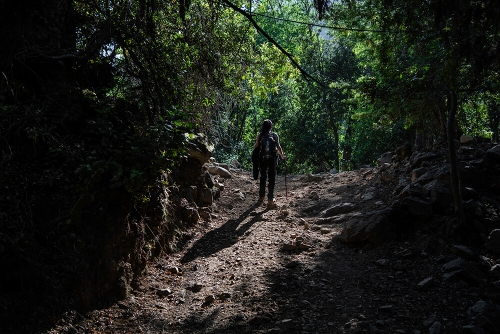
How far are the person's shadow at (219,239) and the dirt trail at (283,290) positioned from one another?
0.06 ft

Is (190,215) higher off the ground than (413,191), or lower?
lower

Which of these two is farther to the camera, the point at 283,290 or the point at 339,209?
the point at 339,209

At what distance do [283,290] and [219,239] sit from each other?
7.65 feet

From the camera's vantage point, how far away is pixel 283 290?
4.88 metres

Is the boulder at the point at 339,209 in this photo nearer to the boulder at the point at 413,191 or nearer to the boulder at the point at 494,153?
the boulder at the point at 413,191

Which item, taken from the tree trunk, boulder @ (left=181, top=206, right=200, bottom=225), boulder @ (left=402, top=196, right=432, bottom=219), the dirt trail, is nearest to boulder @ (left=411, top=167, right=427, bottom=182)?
boulder @ (left=402, top=196, right=432, bottom=219)

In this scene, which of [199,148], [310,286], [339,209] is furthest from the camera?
[339,209]

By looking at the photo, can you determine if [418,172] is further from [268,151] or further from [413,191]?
[268,151]

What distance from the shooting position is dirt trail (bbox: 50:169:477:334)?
4.05 metres

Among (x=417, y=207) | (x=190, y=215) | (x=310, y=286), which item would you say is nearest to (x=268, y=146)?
(x=190, y=215)

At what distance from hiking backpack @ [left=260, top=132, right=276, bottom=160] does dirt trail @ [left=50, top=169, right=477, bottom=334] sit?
194 cm

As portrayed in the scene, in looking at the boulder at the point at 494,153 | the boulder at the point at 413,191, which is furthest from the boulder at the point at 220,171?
the boulder at the point at 494,153

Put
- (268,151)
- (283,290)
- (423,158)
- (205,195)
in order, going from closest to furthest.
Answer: (283,290) → (205,195) → (423,158) → (268,151)

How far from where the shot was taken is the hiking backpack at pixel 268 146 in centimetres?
893
